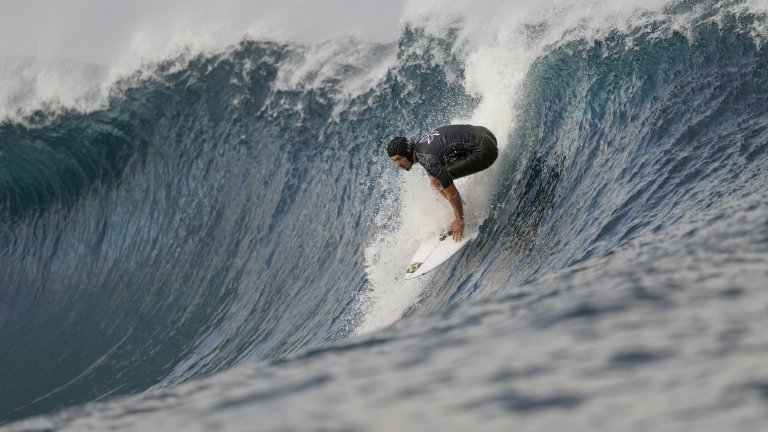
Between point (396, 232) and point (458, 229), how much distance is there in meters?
1.71

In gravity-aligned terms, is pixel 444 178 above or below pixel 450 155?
below

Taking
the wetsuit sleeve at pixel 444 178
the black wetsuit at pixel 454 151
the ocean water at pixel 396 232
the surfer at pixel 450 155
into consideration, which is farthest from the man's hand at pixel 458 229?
the wetsuit sleeve at pixel 444 178

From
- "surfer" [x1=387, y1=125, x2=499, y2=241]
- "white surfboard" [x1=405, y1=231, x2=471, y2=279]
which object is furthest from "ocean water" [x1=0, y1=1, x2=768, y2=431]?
"surfer" [x1=387, y1=125, x2=499, y2=241]

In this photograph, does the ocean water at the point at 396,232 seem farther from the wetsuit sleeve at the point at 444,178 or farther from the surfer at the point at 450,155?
the wetsuit sleeve at the point at 444,178

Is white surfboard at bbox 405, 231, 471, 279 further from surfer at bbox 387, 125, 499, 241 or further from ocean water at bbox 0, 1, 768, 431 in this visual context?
ocean water at bbox 0, 1, 768, 431

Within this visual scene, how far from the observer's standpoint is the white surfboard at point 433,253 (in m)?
9.26

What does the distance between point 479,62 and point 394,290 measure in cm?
326

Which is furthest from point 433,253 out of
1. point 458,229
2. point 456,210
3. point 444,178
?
point 444,178

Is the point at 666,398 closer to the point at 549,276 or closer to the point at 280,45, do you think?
the point at 549,276

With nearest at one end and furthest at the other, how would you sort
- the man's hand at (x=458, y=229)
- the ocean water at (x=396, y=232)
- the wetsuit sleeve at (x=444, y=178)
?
the ocean water at (x=396, y=232) → the wetsuit sleeve at (x=444, y=178) → the man's hand at (x=458, y=229)

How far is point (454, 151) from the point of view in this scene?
8930 mm

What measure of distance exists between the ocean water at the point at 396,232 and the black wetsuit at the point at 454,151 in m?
0.61

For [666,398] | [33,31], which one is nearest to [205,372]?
[666,398]

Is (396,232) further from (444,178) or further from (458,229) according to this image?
(444,178)
